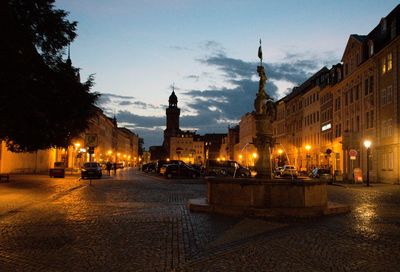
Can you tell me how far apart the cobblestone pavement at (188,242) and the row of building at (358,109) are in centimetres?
1417

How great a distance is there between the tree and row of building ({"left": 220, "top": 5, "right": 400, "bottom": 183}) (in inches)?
507

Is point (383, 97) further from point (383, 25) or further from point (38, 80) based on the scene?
point (38, 80)

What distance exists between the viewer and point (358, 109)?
53.0m

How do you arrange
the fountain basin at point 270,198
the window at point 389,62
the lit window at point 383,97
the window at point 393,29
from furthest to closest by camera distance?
the lit window at point 383,97 < the window at point 389,62 < the window at point 393,29 < the fountain basin at point 270,198

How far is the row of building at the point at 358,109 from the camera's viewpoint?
4294cm

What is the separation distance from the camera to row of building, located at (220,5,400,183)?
4294cm

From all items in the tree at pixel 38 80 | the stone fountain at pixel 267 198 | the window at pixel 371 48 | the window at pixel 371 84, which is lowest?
the stone fountain at pixel 267 198

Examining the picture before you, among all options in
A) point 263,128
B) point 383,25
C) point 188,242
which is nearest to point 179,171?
point 383,25

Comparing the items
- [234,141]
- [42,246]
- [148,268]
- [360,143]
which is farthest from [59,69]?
[234,141]

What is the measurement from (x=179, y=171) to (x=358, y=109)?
19.4 meters

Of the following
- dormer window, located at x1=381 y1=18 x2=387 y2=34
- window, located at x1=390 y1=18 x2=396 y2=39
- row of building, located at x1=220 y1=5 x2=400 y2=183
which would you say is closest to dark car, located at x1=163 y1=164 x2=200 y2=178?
row of building, located at x1=220 y1=5 x2=400 y2=183

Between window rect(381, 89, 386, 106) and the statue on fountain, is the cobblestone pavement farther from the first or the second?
window rect(381, 89, 386, 106)

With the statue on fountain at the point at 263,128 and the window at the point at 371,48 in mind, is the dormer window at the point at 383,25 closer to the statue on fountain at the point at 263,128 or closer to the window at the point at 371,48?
the window at the point at 371,48

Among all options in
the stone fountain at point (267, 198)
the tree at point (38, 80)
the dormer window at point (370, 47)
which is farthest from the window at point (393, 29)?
the stone fountain at point (267, 198)
